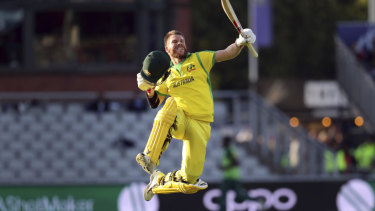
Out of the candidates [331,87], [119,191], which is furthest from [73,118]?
[331,87]

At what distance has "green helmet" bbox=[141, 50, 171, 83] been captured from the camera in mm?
10188

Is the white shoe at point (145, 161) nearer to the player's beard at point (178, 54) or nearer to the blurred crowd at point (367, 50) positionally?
the player's beard at point (178, 54)

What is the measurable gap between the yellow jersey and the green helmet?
36cm

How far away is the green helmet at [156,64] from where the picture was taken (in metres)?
10.2

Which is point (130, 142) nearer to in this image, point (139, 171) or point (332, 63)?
point (139, 171)

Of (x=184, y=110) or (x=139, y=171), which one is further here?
(x=139, y=171)

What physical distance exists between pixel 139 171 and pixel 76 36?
130 inches

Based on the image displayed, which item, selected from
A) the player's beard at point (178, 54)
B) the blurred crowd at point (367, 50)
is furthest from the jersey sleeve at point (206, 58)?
the blurred crowd at point (367, 50)

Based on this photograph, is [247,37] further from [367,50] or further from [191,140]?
[367,50]

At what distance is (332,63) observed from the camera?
47469 millimetres

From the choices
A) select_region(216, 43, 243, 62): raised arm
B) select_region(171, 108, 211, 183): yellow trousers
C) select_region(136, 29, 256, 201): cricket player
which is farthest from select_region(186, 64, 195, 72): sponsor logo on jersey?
select_region(171, 108, 211, 183): yellow trousers

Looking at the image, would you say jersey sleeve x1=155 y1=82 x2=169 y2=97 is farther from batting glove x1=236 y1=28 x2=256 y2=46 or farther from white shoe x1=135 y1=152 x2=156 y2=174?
batting glove x1=236 y1=28 x2=256 y2=46

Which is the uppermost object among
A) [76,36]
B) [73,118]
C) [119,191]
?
[76,36]

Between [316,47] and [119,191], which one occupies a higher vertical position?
[316,47]
